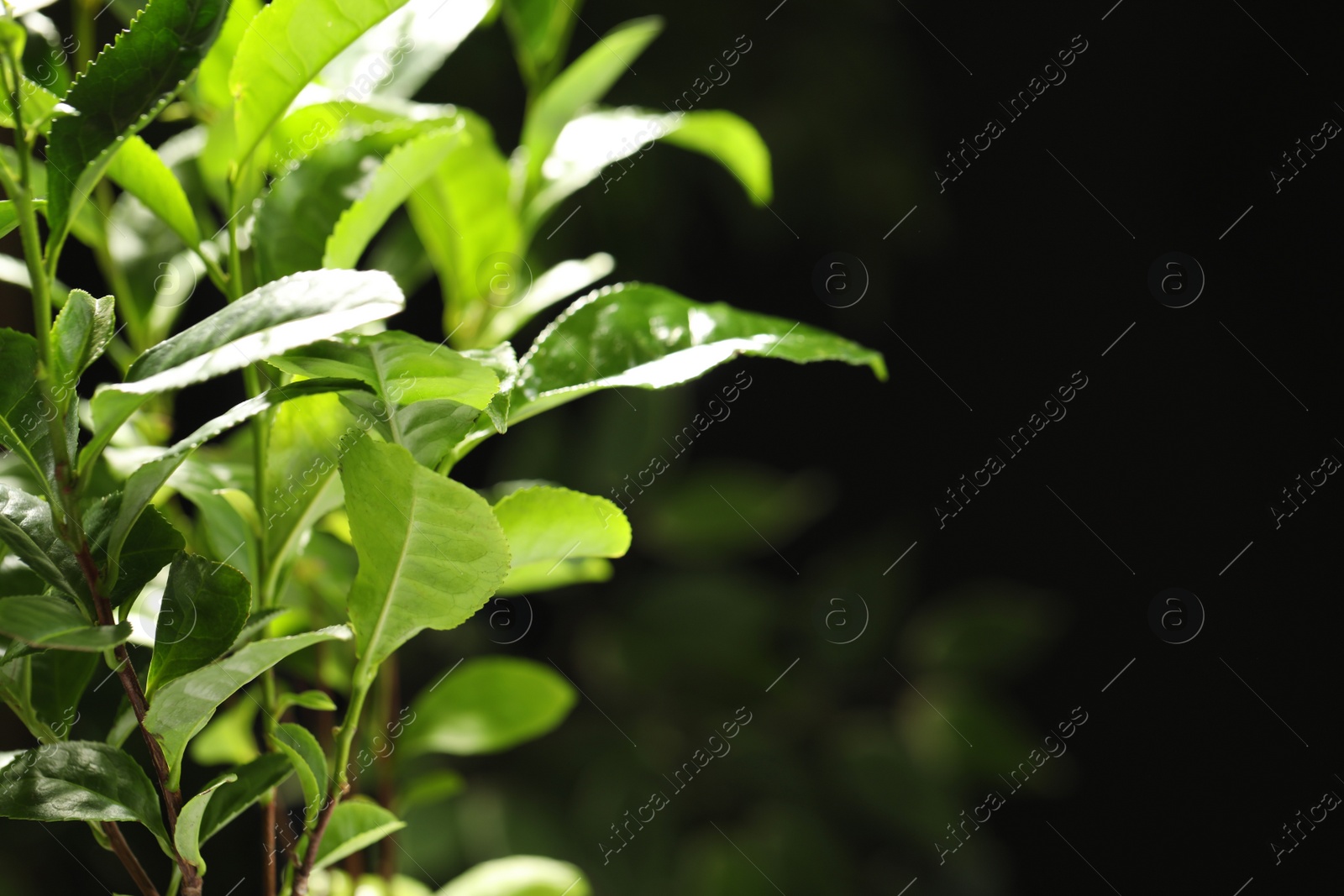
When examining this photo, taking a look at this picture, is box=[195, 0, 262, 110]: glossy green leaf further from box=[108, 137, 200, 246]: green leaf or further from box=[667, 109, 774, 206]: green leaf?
box=[667, 109, 774, 206]: green leaf

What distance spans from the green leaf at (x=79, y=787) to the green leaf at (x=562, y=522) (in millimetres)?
141

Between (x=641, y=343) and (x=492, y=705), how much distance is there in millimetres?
299

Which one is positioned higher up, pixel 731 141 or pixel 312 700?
pixel 731 141

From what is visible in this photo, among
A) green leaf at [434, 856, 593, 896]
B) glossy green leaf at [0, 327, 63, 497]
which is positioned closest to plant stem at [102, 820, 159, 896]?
glossy green leaf at [0, 327, 63, 497]

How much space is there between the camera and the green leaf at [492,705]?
548 mm

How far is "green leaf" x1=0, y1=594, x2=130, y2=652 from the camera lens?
0.24 meters

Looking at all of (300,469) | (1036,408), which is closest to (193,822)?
(300,469)

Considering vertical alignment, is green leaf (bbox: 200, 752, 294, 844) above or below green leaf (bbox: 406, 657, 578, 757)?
above

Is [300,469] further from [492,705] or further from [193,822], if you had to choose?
[492,705]

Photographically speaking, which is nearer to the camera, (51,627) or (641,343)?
(51,627)

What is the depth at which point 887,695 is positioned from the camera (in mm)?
1224

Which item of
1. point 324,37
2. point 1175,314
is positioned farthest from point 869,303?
point 324,37

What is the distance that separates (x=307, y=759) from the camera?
32cm

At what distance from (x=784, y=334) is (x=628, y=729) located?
Answer: 0.85 metres
